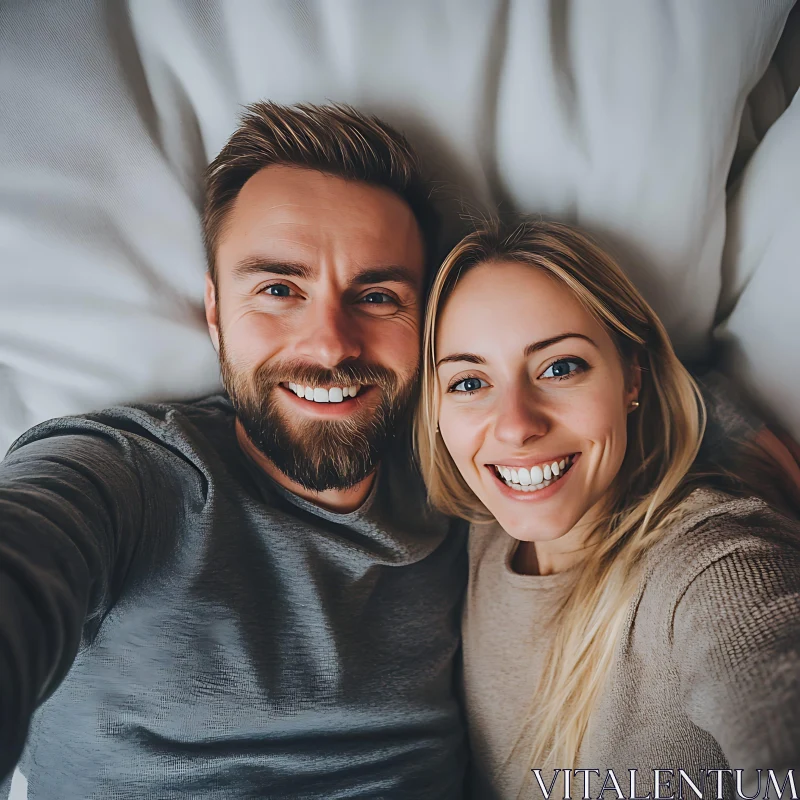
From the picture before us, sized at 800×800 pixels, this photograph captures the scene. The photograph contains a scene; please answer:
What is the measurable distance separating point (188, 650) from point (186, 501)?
0.64ft

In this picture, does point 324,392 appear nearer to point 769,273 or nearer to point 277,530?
point 277,530

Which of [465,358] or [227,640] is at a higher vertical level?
[465,358]

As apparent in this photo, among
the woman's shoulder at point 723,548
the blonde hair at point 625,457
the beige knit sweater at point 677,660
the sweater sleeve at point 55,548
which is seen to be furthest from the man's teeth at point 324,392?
the woman's shoulder at point 723,548

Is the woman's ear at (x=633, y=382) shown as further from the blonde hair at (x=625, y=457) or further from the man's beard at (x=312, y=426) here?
the man's beard at (x=312, y=426)

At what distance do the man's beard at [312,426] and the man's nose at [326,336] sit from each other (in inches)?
0.9

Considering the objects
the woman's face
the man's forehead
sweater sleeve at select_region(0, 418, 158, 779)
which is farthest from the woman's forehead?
sweater sleeve at select_region(0, 418, 158, 779)

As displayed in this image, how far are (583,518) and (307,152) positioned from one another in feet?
2.18

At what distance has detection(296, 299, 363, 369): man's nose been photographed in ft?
2.71

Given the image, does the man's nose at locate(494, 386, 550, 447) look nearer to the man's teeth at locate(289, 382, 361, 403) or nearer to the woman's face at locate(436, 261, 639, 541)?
the woman's face at locate(436, 261, 639, 541)

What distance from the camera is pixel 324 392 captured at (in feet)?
2.84

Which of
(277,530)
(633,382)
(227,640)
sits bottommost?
(227,640)

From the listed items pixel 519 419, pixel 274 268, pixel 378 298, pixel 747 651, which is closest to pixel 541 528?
pixel 519 419

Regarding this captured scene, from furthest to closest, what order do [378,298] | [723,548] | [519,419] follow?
[378,298]
[519,419]
[723,548]

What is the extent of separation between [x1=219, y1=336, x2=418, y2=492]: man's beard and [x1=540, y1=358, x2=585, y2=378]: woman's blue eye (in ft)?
0.70
